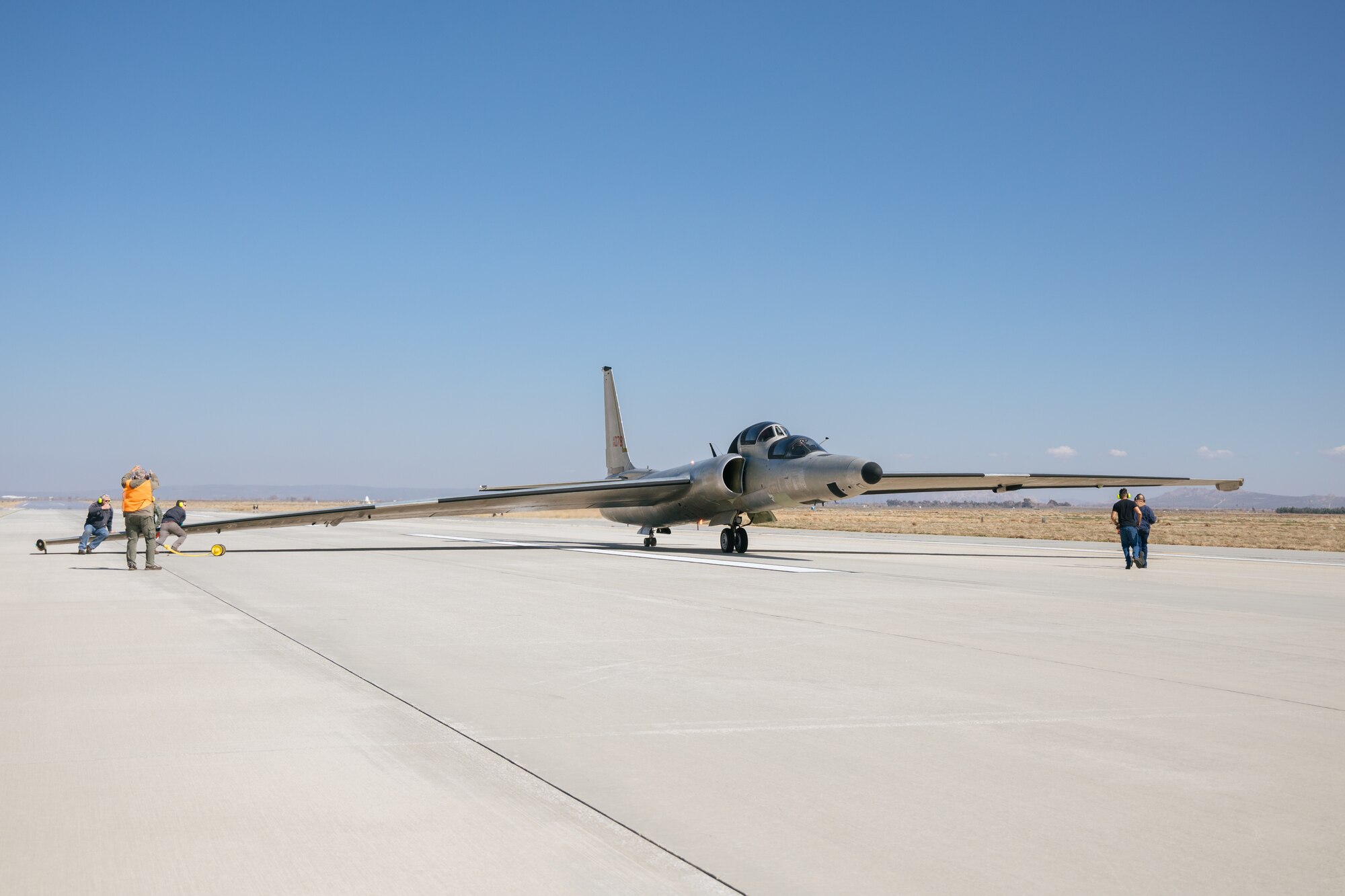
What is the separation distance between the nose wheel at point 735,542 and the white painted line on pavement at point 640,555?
4.19 feet

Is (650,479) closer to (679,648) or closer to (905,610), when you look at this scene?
(905,610)

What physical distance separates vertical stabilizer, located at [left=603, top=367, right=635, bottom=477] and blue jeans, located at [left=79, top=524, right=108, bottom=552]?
44.2ft

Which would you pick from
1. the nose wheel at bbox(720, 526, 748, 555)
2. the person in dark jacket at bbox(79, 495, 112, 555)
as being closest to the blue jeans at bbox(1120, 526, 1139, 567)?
the nose wheel at bbox(720, 526, 748, 555)

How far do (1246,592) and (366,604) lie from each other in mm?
12027

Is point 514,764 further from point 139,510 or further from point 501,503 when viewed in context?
point 501,503

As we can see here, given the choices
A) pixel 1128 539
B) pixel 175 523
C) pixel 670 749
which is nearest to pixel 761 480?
pixel 1128 539

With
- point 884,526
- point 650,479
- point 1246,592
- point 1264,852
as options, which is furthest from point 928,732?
point 884,526

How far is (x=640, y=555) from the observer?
74.8 ft

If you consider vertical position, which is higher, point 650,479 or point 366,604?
point 650,479

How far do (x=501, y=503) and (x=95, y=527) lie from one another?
962 centimetres

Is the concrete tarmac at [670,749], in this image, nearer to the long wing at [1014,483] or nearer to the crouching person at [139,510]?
the crouching person at [139,510]

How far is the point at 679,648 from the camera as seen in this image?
846 cm

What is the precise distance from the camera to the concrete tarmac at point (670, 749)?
348cm

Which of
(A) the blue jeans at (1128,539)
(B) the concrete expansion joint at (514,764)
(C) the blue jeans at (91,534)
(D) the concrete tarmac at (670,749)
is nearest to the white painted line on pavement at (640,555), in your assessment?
(A) the blue jeans at (1128,539)
